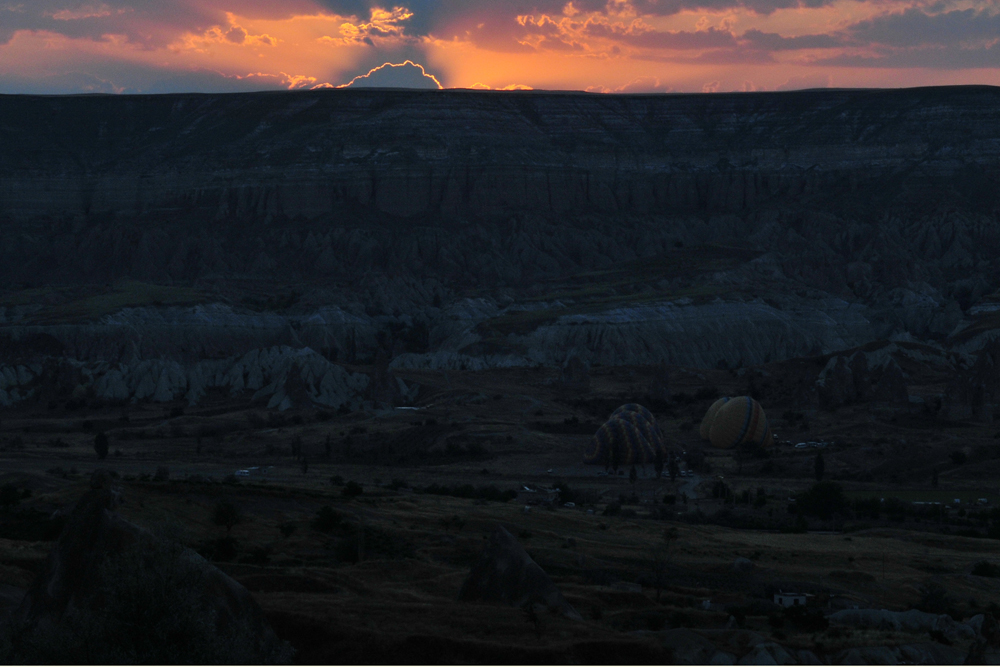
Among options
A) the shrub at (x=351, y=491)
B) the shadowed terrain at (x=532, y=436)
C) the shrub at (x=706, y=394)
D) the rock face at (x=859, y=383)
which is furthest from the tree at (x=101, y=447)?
the rock face at (x=859, y=383)

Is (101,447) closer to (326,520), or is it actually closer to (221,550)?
(326,520)

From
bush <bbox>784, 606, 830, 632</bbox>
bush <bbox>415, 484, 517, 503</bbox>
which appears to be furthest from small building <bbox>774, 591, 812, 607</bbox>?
bush <bbox>415, 484, 517, 503</bbox>

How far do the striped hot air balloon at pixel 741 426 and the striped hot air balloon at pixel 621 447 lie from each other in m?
7.61

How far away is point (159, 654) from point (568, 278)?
15613 cm

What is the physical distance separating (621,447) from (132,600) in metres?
59.4

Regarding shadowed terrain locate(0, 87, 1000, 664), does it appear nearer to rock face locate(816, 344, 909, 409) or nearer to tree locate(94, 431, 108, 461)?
rock face locate(816, 344, 909, 409)

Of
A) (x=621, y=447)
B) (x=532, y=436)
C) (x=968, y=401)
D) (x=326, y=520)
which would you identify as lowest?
(x=532, y=436)

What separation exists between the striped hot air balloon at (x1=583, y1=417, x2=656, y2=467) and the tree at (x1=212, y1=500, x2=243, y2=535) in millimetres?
37455

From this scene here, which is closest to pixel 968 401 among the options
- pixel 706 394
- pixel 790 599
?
pixel 706 394

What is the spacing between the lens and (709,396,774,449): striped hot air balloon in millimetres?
86938

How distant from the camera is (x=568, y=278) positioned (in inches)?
7028

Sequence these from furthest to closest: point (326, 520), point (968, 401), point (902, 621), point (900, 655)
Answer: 1. point (968, 401)
2. point (326, 520)
3. point (902, 621)
4. point (900, 655)

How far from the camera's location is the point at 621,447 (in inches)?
3214

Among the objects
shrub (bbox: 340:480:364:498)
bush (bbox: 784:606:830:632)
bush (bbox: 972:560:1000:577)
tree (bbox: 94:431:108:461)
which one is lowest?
tree (bbox: 94:431:108:461)
